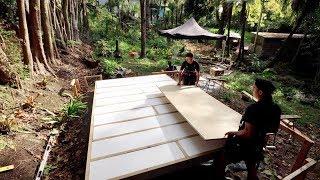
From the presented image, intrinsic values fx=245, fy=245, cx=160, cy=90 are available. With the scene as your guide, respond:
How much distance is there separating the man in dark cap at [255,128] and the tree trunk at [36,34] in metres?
9.61

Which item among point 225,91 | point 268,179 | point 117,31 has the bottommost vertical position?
point 268,179

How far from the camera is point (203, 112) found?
20.3 feet

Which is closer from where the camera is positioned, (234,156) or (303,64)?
(234,156)

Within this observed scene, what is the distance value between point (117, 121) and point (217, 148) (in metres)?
2.65

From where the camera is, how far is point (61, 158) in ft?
21.7

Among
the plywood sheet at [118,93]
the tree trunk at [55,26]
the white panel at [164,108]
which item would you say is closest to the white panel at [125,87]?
the plywood sheet at [118,93]

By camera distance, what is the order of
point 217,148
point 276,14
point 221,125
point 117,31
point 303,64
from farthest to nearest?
point 276,14 → point 117,31 → point 303,64 → point 221,125 → point 217,148

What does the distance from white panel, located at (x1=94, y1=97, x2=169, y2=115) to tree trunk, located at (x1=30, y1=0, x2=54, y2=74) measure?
5579 mm

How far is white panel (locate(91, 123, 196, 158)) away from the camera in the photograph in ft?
16.9

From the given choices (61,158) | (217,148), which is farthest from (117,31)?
(217,148)

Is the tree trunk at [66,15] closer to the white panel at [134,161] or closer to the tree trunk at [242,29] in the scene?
the tree trunk at [242,29]

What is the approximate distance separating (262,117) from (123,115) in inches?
151

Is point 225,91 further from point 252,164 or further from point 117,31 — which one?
point 117,31

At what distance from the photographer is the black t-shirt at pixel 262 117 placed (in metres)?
4.00
